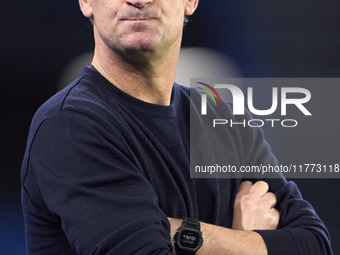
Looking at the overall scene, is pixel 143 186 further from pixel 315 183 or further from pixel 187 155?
pixel 315 183

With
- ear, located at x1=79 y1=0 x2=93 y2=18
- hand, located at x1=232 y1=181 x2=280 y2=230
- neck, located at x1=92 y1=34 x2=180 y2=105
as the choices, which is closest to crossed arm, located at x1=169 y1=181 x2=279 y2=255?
hand, located at x1=232 y1=181 x2=280 y2=230

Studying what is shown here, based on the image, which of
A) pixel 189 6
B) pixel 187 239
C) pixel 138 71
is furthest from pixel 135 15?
pixel 187 239

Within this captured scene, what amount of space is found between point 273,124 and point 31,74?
66.5 inches

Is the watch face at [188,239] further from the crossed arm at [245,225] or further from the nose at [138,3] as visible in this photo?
the nose at [138,3]

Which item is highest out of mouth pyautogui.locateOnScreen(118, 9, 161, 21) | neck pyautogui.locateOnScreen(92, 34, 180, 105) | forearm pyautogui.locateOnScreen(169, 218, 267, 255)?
mouth pyautogui.locateOnScreen(118, 9, 161, 21)

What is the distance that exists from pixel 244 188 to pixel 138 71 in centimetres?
52

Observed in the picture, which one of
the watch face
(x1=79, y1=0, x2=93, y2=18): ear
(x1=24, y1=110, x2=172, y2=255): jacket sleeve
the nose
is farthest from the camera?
(x1=79, y1=0, x2=93, y2=18): ear

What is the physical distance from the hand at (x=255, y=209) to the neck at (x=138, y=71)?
1.32 ft

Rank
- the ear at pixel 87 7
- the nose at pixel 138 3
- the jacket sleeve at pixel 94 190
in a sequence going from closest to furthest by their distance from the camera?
the jacket sleeve at pixel 94 190 → the nose at pixel 138 3 → the ear at pixel 87 7

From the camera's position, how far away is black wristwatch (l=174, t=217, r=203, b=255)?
1228 millimetres

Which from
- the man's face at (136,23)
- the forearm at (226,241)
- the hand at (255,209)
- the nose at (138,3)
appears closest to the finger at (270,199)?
the hand at (255,209)

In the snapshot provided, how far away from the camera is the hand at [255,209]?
148cm

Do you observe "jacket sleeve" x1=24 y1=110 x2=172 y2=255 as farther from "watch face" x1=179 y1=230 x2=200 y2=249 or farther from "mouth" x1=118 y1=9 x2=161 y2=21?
"mouth" x1=118 y1=9 x2=161 y2=21

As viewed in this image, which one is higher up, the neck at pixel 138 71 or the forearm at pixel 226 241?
the neck at pixel 138 71
